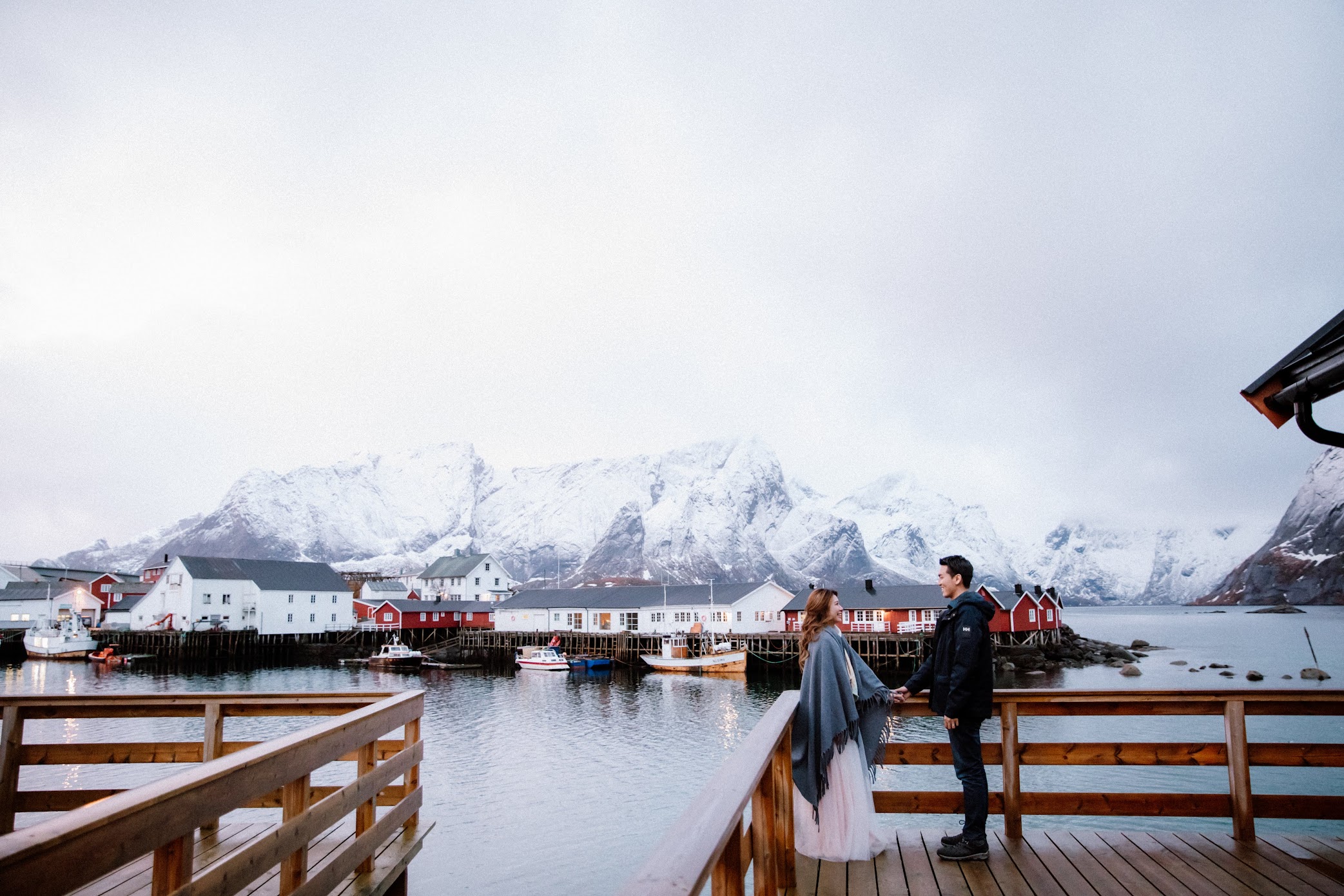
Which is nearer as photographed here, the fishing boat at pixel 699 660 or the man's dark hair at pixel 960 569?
the man's dark hair at pixel 960 569

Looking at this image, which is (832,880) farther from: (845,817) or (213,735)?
(213,735)

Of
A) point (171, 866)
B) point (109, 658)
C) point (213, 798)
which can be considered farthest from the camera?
point (109, 658)

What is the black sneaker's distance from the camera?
18.9 feet

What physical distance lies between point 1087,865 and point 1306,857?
1.61m

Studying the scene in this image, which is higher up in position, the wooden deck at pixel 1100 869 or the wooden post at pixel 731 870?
the wooden post at pixel 731 870

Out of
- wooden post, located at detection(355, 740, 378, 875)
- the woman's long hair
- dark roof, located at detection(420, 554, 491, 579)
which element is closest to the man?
the woman's long hair

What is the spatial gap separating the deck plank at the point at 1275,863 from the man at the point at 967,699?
5.96 feet

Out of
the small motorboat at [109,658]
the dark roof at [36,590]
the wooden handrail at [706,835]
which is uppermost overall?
the wooden handrail at [706,835]

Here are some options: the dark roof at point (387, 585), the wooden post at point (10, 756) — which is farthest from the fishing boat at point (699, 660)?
the dark roof at point (387, 585)

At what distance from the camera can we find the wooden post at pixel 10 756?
18.4ft

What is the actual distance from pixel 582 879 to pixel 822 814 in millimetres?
11674

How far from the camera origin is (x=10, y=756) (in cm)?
577

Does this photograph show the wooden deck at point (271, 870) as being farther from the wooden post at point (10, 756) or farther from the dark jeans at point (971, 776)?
the dark jeans at point (971, 776)

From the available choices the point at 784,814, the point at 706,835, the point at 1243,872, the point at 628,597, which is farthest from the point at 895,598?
the point at 706,835
